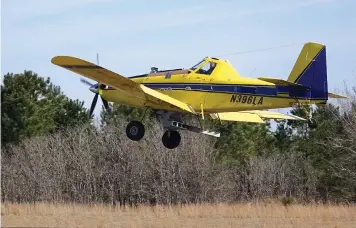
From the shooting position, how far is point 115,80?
25891 mm

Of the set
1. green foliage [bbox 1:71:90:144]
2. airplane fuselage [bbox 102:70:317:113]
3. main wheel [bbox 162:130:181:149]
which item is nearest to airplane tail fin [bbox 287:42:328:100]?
airplane fuselage [bbox 102:70:317:113]

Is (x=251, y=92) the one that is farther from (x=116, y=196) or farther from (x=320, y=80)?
(x=116, y=196)

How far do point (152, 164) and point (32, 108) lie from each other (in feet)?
36.4

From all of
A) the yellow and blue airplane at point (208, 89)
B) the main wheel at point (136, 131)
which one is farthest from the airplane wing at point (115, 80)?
the main wheel at point (136, 131)

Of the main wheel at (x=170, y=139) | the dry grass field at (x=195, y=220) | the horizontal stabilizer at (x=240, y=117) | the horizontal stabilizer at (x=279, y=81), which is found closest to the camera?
the horizontal stabilizer at (x=279, y=81)

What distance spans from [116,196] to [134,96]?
35323 millimetres

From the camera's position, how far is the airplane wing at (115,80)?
81.0 ft

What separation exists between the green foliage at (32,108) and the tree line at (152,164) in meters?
0.09

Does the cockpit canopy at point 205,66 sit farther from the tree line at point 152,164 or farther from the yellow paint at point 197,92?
the tree line at point 152,164

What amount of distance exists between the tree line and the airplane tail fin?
103 feet

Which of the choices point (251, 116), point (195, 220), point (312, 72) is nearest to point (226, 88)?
point (312, 72)

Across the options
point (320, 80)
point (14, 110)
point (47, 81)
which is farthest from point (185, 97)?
point (47, 81)

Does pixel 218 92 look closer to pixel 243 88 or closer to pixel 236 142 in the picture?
pixel 243 88

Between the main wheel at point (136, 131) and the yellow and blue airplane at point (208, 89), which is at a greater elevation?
the yellow and blue airplane at point (208, 89)
